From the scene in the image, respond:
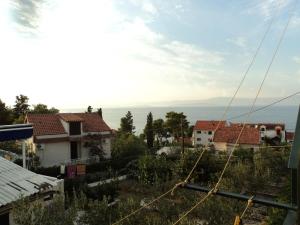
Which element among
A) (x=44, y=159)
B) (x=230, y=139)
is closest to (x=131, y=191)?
(x=44, y=159)

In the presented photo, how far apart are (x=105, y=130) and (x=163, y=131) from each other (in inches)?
1496

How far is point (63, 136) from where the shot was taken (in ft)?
135

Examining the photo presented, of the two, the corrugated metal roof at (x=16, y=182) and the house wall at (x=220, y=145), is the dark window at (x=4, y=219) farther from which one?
the house wall at (x=220, y=145)

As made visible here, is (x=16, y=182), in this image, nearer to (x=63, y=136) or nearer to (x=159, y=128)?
(x=63, y=136)

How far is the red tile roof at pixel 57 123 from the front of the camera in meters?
40.2

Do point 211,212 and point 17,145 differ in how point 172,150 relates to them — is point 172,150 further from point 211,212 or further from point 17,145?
point 211,212

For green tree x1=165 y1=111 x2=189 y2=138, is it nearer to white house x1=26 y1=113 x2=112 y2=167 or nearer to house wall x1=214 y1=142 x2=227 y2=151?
house wall x1=214 y1=142 x2=227 y2=151

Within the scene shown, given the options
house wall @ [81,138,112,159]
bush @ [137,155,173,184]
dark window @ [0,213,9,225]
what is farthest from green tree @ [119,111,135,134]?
dark window @ [0,213,9,225]

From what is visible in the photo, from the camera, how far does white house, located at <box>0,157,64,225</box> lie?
13172mm

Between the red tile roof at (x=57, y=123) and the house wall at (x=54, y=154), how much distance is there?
1.53 m

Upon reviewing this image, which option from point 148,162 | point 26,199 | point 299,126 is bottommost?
point 148,162

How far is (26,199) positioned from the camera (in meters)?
12.2

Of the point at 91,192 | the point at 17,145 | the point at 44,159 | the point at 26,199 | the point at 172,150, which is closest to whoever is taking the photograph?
the point at 26,199

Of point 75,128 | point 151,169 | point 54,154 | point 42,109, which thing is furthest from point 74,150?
point 42,109
